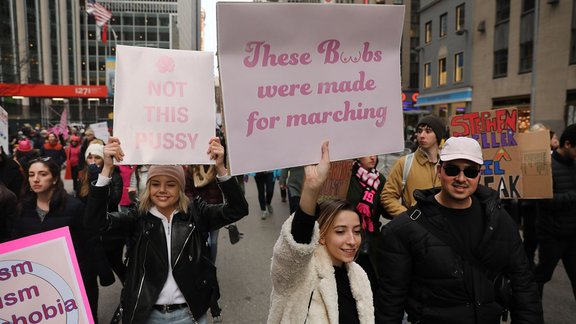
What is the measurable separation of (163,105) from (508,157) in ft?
10.8

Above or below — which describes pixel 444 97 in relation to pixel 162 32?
below

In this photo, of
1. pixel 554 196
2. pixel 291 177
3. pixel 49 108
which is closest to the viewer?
pixel 554 196

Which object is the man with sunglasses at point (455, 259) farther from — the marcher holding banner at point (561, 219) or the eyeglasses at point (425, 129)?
the marcher holding banner at point (561, 219)

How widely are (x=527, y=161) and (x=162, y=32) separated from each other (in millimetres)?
81962

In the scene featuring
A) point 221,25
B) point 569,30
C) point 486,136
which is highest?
point 569,30

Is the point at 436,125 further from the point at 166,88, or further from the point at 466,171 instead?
the point at 166,88

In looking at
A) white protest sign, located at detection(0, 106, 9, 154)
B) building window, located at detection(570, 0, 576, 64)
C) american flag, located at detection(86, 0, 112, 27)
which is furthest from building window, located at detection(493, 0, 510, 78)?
american flag, located at detection(86, 0, 112, 27)

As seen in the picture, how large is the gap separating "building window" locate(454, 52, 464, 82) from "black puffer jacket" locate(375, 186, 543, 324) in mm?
28882

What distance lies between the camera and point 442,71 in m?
31.9

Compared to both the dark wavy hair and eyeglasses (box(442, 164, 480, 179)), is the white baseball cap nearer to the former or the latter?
eyeglasses (box(442, 164, 480, 179))

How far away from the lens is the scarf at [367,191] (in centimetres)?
401

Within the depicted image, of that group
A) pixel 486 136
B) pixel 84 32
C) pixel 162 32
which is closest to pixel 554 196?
pixel 486 136

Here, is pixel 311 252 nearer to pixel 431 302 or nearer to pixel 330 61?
pixel 431 302

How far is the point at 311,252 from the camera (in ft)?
6.59
